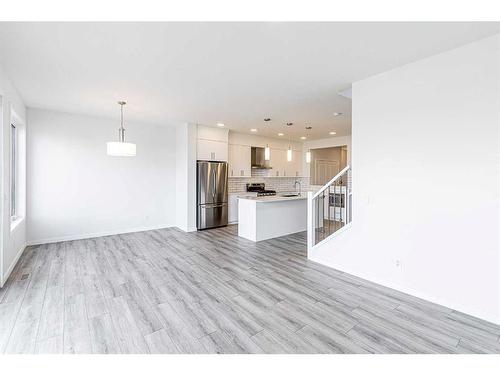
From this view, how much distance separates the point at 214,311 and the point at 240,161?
532 cm

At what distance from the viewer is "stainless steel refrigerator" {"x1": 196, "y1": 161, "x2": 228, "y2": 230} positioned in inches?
245

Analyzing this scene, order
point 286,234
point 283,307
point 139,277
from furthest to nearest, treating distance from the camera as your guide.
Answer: point 286,234, point 139,277, point 283,307

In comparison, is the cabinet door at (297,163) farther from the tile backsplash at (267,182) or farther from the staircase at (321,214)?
the staircase at (321,214)

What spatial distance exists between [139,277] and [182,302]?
1.03 meters

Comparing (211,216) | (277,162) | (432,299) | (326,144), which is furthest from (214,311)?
(326,144)

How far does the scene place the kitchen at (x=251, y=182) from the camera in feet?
17.7

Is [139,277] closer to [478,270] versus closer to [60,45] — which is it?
[60,45]

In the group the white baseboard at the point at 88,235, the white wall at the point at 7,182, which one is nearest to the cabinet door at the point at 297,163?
the white baseboard at the point at 88,235

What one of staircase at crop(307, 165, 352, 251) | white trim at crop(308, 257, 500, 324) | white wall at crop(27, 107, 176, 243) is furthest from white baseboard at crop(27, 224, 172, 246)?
white trim at crop(308, 257, 500, 324)
